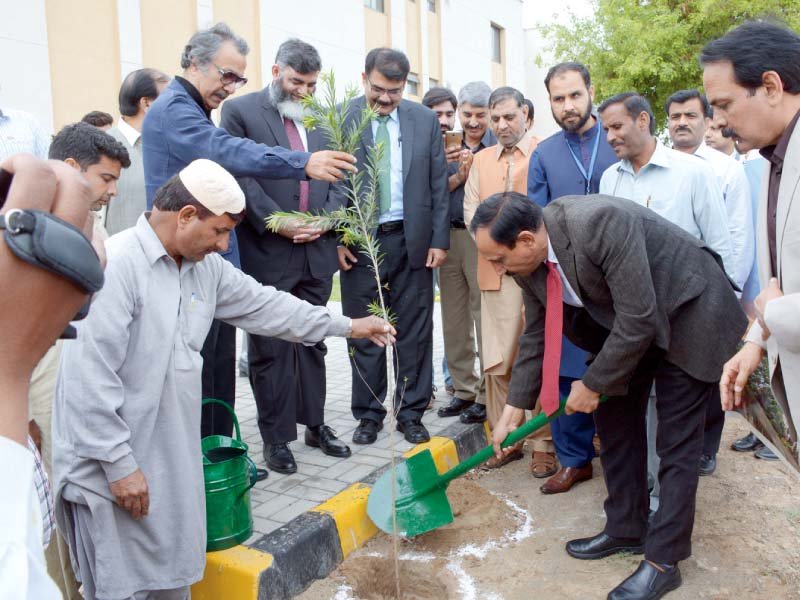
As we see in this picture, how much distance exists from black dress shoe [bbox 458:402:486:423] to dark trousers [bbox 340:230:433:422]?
463mm

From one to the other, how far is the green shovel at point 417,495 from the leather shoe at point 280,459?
592 mm

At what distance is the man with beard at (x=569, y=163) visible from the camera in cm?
432

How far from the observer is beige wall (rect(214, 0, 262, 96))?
13016 mm

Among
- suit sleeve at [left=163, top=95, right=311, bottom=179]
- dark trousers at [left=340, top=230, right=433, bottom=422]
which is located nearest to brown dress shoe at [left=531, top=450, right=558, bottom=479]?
dark trousers at [left=340, top=230, right=433, bottom=422]

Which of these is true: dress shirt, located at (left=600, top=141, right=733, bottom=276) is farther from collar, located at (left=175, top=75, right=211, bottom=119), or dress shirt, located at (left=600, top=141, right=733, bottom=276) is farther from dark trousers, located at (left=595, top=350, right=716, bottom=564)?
collar, located at (left=175, top=75, right=211, bottom=119)

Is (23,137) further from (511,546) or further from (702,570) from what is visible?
(702,570)

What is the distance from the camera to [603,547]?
3.54 m

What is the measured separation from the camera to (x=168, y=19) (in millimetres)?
11977

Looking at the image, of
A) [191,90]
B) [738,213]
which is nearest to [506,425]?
[738,213]

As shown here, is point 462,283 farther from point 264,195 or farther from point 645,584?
point 645,584

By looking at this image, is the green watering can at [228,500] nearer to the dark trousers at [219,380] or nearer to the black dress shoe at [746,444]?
the dark trousers at [219,380]

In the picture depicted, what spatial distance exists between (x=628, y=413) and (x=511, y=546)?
3.09ft

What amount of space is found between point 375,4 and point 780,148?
17317 mm

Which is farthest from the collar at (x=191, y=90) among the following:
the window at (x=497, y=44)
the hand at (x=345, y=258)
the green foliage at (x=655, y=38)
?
the window at (x=497, y=44)
